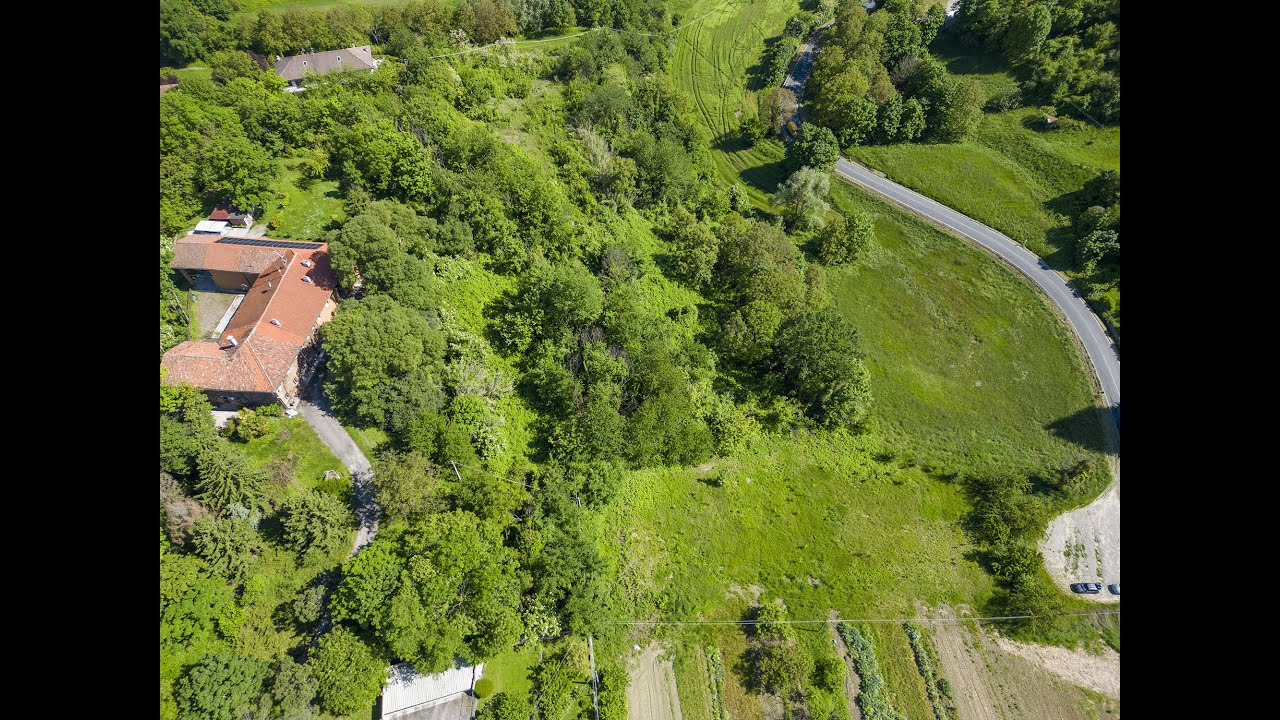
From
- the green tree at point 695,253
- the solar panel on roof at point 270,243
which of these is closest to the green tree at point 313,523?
the solar panel on roof at point 270,243

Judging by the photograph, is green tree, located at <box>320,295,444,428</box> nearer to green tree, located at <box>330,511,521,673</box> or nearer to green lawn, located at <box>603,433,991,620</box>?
green tree, located at <box>330,511,521,673</box>

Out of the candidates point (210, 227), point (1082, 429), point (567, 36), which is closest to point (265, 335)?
point (210, 227)

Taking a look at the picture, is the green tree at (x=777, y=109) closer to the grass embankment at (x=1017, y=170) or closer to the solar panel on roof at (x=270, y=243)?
the grass embankment at (x=1017, y=170)

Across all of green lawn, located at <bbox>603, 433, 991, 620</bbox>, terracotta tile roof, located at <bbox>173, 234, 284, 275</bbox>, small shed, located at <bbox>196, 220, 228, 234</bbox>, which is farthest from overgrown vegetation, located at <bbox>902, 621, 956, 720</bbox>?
small shed, located at <bbox>196, 220, 228, 234</bbox>

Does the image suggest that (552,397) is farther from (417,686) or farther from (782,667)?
(782,667)

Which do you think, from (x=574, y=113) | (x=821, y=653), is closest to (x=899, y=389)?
(x=821, y=653)

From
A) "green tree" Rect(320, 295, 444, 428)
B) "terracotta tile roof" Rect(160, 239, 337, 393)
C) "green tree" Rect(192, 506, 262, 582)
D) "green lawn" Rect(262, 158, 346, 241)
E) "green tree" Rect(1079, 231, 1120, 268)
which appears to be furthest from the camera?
"green tree" Rect(1079, 231, 1120, 268)
